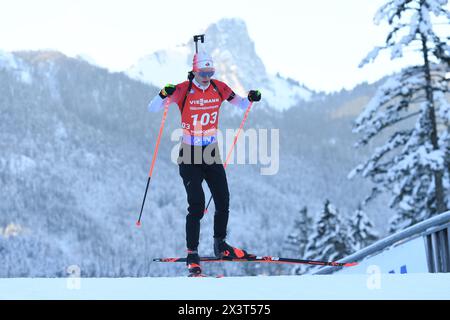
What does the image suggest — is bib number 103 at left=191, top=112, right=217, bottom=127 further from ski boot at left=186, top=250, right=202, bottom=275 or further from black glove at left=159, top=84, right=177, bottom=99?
ski boot at left=186, top=250, right=202, bottom=275

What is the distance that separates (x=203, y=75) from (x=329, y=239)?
2730 centimetres

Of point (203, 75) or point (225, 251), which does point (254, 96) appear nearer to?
point (203, 75)

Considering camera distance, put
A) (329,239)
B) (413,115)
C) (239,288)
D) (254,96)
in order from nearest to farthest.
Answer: (239,288)
(254,96)
(413,115)
(329,239)

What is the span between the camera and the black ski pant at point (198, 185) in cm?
758

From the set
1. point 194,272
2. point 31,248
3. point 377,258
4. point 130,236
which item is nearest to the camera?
point 194,272

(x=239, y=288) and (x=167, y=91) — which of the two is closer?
(x=239, y=288)

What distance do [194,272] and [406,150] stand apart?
35.4ft

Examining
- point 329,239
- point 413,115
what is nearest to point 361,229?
point 329,239

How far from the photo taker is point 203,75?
7.57 meters

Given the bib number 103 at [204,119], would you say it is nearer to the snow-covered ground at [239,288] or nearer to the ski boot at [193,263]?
the ski boot at [193,263]

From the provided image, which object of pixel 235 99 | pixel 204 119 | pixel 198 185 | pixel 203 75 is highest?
pixel 203 75
